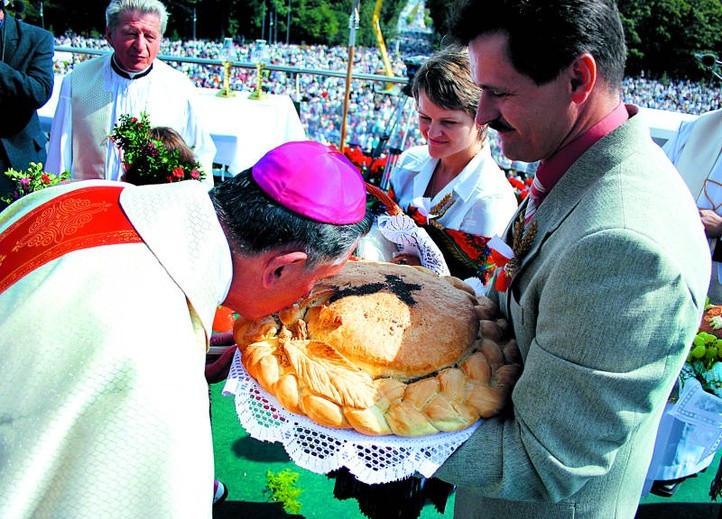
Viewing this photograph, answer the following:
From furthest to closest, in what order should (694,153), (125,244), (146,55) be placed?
(146,55)
(694,153)
(125,244)

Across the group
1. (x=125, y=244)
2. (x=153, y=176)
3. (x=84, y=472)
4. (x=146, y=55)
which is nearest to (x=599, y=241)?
(x=125, y=244)

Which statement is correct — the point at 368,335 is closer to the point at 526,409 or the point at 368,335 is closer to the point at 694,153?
the point at 526,409

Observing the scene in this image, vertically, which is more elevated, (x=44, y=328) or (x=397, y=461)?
(x=44, y=328)

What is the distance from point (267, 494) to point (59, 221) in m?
2.18

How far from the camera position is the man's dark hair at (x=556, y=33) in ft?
4.38

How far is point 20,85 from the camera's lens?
4168mm

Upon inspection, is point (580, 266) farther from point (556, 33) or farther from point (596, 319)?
point (556, 33)

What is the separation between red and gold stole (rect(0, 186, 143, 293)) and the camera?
1.33m

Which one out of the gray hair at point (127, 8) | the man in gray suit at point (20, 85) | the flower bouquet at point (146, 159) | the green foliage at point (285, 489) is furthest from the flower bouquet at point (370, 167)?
the green foliage at point (285, 489)

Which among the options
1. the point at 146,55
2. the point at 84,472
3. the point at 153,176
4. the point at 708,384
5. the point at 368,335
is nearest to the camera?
the point at 84,472

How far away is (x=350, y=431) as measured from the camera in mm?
1439

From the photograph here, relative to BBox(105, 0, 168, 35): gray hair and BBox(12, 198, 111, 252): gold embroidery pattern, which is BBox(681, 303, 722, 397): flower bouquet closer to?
BBox(12, 198, 111, 252): gold embroidery pattern

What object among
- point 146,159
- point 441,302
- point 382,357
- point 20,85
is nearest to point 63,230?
point 382,357

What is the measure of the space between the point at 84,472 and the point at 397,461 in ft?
2.21
